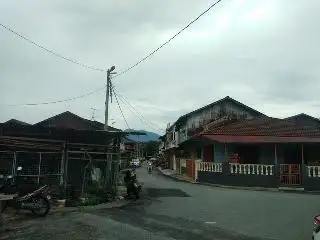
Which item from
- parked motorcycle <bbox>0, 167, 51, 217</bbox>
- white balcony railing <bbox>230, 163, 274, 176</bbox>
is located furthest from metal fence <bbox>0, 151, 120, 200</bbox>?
white balcony railing <bbox>230, 163, 274, 176</bbox>

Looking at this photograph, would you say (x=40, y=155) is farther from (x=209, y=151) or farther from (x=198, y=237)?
(x=209, y=151)

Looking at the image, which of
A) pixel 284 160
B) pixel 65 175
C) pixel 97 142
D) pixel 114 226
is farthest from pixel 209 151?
pixel 114 226

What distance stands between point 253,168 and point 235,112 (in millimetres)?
18498

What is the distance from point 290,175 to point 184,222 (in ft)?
50.0

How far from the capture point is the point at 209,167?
97.8 ft

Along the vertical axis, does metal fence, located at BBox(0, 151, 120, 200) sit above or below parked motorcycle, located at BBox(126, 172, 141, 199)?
above

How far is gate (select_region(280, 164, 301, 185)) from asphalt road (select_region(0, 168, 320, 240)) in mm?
8175

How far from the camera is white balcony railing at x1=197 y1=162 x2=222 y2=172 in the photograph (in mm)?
28688

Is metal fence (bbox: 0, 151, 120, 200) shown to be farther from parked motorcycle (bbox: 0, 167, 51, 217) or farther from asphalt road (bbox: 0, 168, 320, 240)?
parked motorcycle (bbox: 0, 167, 51, 217)

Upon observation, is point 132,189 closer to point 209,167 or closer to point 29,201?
point 29,201

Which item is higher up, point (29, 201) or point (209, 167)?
point (209, 167)

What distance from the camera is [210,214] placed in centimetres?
1478

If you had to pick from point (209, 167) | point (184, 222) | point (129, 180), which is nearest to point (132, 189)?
point (129, 180)

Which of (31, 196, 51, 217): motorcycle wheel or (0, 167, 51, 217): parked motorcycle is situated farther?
(31, 196, 51, 217): motorcycle wheel
